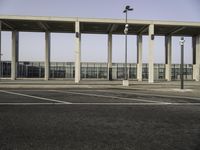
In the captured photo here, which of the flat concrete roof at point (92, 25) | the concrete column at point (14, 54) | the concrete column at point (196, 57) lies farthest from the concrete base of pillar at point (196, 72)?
the concrete column at point (14, 54)

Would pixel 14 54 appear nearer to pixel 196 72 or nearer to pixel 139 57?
pixel 139 57

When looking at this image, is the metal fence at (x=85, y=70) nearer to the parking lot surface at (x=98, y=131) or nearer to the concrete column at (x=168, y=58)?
the concrete column at (x=168, y=58)

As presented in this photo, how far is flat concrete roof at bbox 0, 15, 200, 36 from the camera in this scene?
3912cm

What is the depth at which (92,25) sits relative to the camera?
4319 cm

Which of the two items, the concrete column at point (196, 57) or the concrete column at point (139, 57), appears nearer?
the concrete column at point (139, 57)

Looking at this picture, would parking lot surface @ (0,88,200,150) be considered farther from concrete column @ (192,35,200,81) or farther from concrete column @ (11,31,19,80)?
concrete column @ (192,35,200,81)

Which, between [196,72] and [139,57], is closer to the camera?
[139,57]

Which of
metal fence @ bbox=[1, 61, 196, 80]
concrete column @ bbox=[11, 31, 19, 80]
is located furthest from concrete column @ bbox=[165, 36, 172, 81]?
concrete column @ bbox=[11, 31, 19, 80]

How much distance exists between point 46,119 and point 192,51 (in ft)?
156

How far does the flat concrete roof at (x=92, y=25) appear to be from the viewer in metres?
39.1

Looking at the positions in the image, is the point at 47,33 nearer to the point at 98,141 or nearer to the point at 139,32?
the point at 139,32

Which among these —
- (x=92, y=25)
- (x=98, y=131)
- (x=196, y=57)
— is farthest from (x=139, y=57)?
(x=98, y=131)

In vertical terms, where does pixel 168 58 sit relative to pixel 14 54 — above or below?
below

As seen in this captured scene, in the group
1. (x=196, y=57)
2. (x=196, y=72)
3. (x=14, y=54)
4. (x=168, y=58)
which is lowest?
(x=196, y=72)
